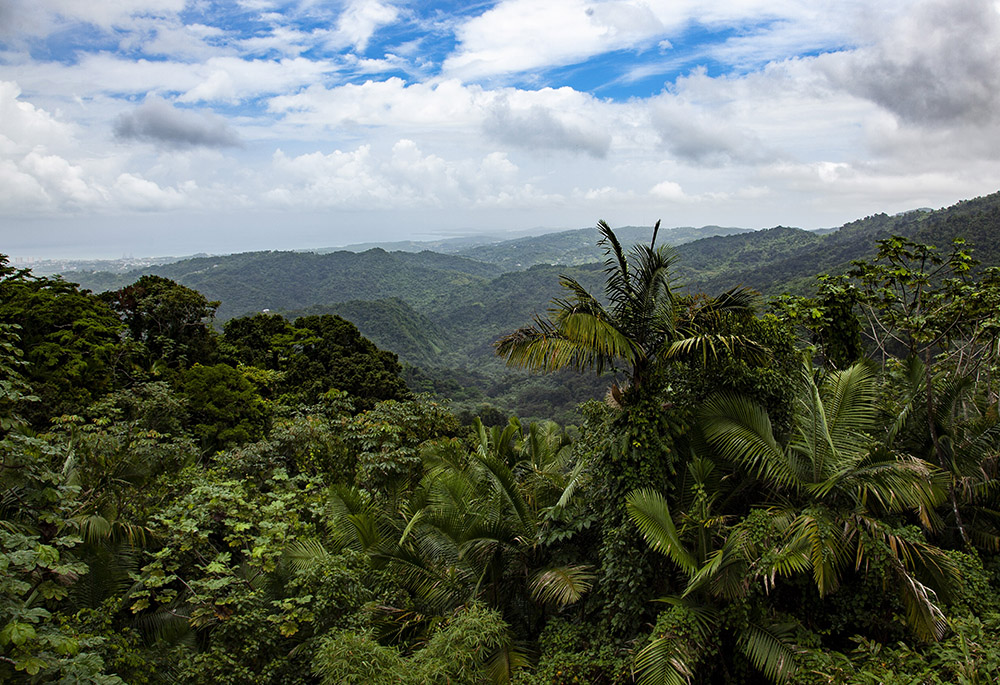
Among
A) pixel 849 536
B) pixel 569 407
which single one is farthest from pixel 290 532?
pixel 569 407

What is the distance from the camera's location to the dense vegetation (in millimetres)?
4395

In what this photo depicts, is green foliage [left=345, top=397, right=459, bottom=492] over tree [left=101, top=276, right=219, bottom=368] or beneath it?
beneath

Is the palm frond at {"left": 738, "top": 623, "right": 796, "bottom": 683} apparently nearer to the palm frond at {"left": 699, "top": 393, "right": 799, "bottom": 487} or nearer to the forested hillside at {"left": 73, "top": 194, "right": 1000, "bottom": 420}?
the palm frond at {"left": 699, "top": 393, "right": 799, "bottom": 487}

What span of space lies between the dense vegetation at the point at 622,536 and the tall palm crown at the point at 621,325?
1.3 inches

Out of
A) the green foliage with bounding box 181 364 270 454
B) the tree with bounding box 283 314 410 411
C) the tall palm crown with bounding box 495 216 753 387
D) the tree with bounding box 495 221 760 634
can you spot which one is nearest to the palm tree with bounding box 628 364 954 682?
the tree with bounding box 495 221 760 634

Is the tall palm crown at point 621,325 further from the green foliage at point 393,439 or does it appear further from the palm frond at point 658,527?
the green foliage at point 393,439

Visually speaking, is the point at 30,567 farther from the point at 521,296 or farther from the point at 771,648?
the point at 521,296

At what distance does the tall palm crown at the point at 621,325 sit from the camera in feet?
17.9

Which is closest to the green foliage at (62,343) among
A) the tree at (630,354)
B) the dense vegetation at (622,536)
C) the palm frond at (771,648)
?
the dense vegetation at (622,536)

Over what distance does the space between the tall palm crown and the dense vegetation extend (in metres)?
0.03

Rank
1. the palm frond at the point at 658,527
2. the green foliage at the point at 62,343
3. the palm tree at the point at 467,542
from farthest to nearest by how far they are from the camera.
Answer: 1. the green foliage at the point at 62,343
2. the palm tree at the point at 467,542
3. the palm frond at the point at 658,527

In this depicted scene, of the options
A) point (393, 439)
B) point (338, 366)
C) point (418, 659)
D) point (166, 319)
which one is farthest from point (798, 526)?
point (166, 319)

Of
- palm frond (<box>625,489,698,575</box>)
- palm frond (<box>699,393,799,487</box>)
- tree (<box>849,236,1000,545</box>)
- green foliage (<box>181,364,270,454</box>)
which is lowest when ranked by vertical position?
green foliage (<box>181,364,270,454</box>)

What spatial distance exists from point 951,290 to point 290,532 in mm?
10097
